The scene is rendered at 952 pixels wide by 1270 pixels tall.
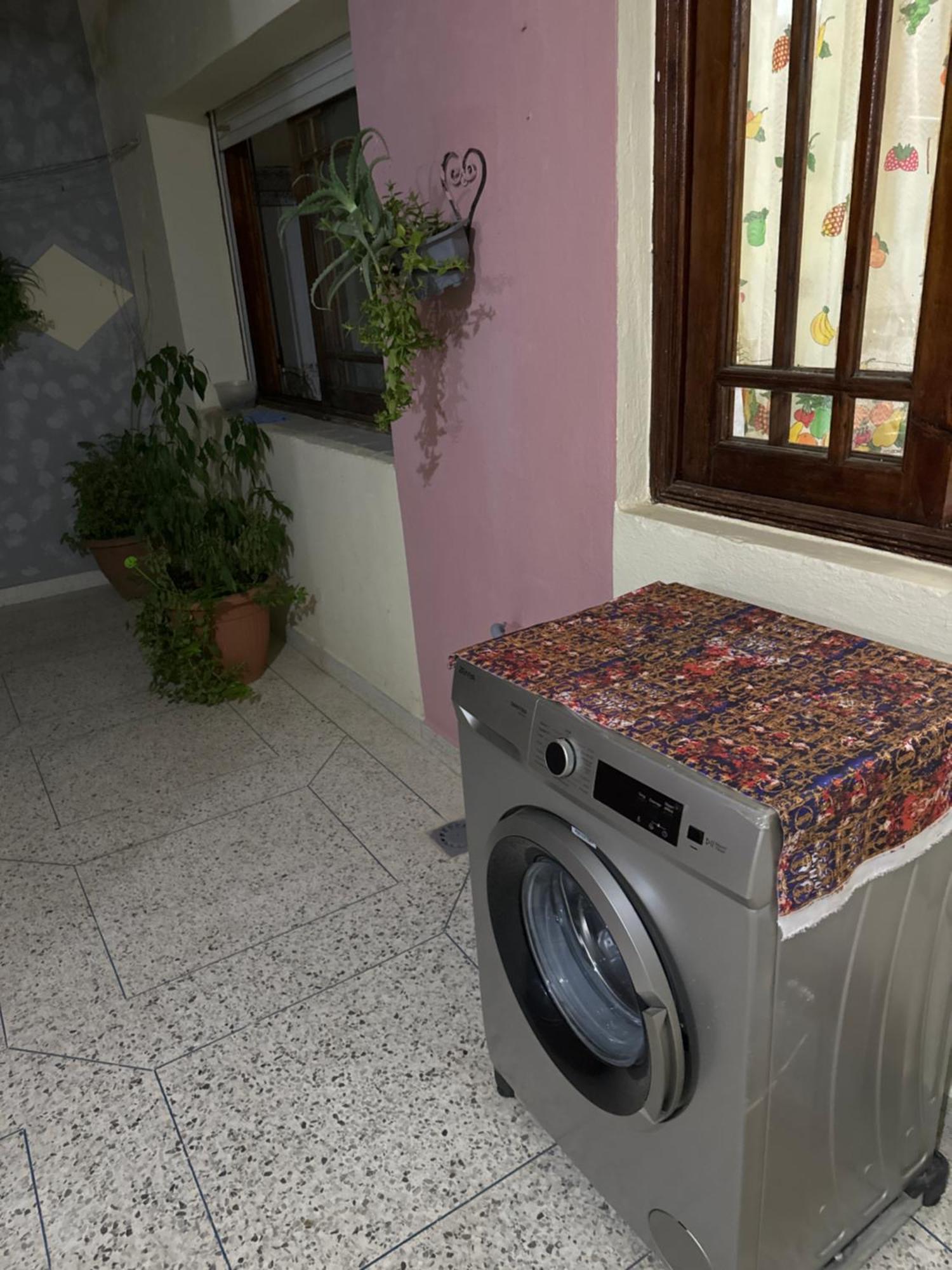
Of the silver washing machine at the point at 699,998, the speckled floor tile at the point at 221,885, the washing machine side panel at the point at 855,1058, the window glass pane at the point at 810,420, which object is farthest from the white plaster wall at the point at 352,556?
the washing machine side panel at the point at 855,1058

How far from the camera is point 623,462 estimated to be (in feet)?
5.84

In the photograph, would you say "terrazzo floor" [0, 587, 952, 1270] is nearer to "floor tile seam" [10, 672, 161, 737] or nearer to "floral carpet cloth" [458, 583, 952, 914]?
"floor tile seam" [10, 672, 161, 737]

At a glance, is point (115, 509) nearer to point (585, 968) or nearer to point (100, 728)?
point (100, 728)

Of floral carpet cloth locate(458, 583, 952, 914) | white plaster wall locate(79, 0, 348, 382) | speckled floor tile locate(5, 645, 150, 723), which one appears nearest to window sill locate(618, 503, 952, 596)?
floral carpet cloth locate(458, 583, 952, 914)

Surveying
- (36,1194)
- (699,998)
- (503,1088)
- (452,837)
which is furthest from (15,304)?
(699,998)

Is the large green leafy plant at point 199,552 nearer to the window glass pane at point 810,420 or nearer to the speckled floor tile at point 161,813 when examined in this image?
the speckled floor tile at point 161,813

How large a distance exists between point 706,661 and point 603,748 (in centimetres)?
29

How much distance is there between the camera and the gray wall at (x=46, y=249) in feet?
12.9

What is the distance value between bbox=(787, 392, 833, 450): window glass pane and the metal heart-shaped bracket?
0.90 meters

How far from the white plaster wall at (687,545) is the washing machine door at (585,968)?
63 centimetres

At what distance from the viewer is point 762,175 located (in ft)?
4.94

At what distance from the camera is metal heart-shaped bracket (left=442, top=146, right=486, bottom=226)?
6.33 ft

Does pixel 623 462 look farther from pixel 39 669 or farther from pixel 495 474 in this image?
pixel 39 669

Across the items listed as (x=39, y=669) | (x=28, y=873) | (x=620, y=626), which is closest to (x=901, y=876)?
(x=620, y=626)
